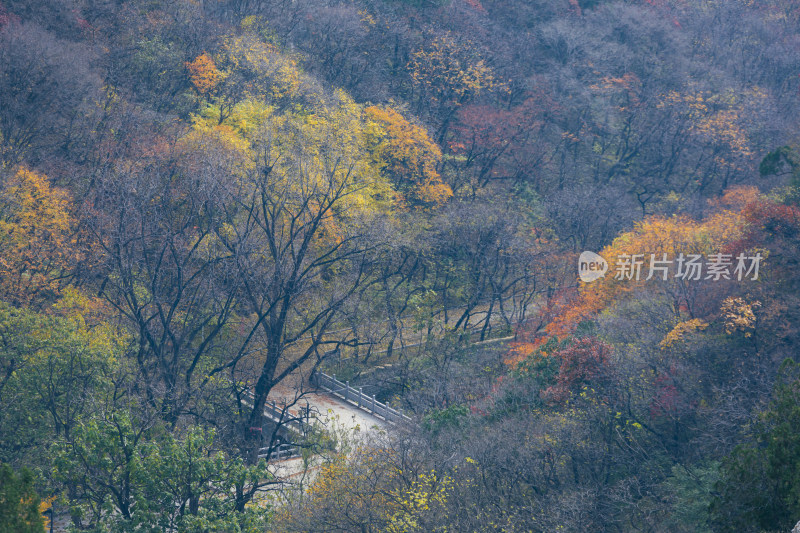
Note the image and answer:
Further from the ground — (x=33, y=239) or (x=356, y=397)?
(x=33, y=239)

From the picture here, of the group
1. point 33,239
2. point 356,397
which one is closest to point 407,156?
point 356,397

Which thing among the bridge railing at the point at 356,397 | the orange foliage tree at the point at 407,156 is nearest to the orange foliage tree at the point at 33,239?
the bridge railing at the point at 356,397

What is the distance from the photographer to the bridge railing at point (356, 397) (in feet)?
73.5

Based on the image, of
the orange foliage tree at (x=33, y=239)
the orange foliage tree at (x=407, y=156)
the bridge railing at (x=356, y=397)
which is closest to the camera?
the orange foliage tree at (x=33, y=239)

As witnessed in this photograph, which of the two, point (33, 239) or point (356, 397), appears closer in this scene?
point (33, 239)

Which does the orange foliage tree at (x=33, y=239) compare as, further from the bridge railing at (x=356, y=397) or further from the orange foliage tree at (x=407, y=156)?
the orange foliage tree at (x=407, y=156)

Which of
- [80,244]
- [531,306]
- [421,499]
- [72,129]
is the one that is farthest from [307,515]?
[531,306]

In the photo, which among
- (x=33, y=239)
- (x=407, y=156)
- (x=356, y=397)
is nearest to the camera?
(x=33, y=239)

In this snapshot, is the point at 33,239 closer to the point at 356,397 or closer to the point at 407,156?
the point at 356,397

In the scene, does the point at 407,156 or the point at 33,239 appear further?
the point at 407,156

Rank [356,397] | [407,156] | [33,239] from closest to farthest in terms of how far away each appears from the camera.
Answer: [33,239], [356,397], [407,156]

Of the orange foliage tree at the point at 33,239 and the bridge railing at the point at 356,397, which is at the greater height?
the orange foliage tree at the point at 33,239

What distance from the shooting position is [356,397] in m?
23.9

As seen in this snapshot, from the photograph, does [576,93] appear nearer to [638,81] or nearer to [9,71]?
[638,81]
